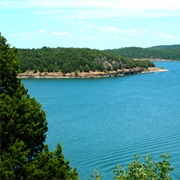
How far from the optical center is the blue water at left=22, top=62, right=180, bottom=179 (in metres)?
18.2

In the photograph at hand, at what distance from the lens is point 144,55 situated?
161250 millimetres

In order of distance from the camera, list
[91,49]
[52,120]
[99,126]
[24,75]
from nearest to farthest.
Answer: [99,126] → [52,120] → [24,75] → [91,49]

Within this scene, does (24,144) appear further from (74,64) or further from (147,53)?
(147,53)

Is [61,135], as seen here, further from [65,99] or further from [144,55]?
[144,55]

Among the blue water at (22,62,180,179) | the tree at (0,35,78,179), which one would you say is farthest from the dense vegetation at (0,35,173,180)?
the blue water at (22,62,180,179)

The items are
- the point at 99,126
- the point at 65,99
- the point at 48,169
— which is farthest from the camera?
the point at 65,99

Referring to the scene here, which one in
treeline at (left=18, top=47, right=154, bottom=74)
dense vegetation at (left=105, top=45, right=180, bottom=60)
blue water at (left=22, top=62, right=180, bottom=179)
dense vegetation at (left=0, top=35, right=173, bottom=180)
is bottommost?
blue water at (left=22, top=62, right=180, bottom=179)

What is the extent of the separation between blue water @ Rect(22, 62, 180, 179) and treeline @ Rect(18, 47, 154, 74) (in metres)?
28.2

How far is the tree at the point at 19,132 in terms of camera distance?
6.62m

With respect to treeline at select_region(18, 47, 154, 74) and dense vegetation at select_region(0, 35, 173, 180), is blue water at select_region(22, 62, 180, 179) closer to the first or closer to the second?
dense vegetation at select_region(0, 35, 173, 180)

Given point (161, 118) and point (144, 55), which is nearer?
point (161, 118)

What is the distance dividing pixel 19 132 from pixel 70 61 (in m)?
71.1

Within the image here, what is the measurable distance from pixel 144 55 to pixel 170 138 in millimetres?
141610

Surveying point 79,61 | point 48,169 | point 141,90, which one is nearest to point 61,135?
point 48,169
